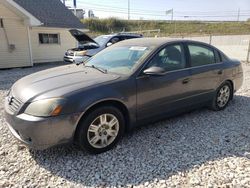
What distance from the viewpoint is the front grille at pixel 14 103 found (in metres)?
3.01

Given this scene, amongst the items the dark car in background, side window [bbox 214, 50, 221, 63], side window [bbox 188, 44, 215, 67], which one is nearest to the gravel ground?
side window [bbox 188, 44, 215, 67]

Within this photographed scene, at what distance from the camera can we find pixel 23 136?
292cm

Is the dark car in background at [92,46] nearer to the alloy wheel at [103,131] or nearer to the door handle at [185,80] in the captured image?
the door handle at [185,80]

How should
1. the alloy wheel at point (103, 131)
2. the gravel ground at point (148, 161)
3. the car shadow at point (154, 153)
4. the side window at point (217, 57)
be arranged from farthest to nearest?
the side window at point (217, 57), the alloy wheel at point (103, 131), the car shadow at point (154, 153), the gravel ground at point (148, 161)

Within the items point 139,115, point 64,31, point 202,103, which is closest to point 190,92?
point 202,103

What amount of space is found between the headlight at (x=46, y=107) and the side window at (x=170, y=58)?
5.04 ft

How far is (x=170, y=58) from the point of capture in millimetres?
4059

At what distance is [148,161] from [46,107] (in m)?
1.51

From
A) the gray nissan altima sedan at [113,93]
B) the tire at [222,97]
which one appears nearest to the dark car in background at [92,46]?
the gray nissan altima sedan at [113,93]

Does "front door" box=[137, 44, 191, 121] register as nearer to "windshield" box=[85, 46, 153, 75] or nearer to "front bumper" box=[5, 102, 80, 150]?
"windshield" box=[85, 46, 153, 75]

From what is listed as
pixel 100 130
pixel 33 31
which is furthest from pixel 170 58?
pixel 33 31

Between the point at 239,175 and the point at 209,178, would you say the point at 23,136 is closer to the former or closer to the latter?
the point at 209,178

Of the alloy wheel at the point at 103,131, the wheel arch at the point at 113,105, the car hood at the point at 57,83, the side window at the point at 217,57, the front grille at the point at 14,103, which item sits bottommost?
the alloy wheel at the point at 103,131

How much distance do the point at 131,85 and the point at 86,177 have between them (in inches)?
55.7
